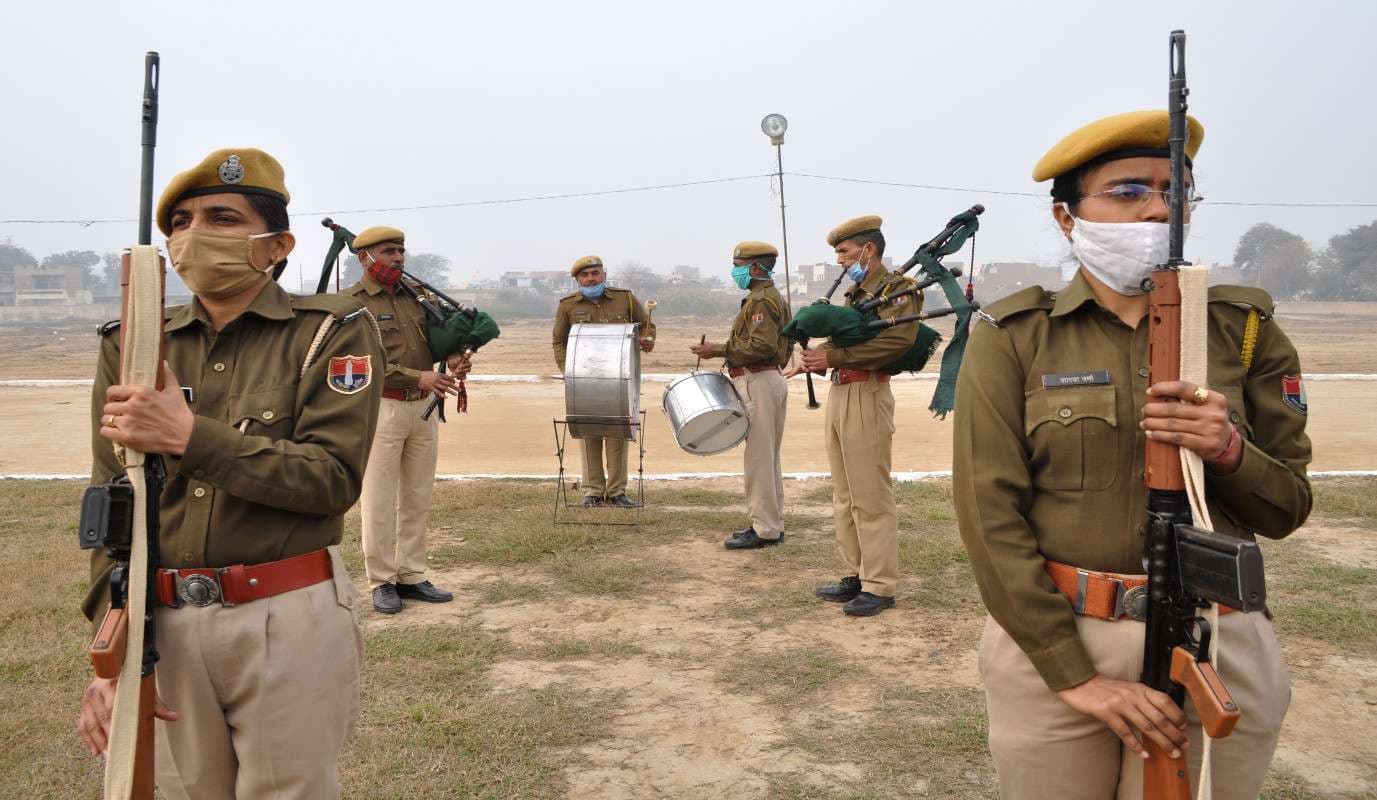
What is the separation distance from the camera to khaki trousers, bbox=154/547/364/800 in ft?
7.54

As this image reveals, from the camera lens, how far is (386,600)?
233 inches

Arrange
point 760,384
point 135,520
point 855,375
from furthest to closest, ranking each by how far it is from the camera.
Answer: point 760,384
point 855,375
point 135,520

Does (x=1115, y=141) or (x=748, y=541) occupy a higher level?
(x=1115, y=141)

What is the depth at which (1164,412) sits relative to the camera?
6.32 feet

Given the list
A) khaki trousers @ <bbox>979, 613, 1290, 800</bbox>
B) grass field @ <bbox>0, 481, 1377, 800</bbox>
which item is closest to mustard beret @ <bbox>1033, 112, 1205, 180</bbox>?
khaki trousers @ <bbox>979, 613, 1290, 800</bbox>

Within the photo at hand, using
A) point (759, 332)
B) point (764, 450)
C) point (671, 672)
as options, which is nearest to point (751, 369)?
point (759, 332)

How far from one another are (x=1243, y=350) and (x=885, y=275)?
389cm

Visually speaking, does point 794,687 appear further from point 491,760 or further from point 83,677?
point 83,677

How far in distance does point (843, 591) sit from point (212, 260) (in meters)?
4.41

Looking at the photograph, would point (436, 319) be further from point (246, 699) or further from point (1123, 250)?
point (1123, 250)

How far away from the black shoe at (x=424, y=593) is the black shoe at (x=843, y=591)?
2209mm

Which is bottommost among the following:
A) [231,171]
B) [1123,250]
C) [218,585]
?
[218,585]

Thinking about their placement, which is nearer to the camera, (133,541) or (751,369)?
(133,541)

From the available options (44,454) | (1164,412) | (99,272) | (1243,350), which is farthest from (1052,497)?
(99,272)
